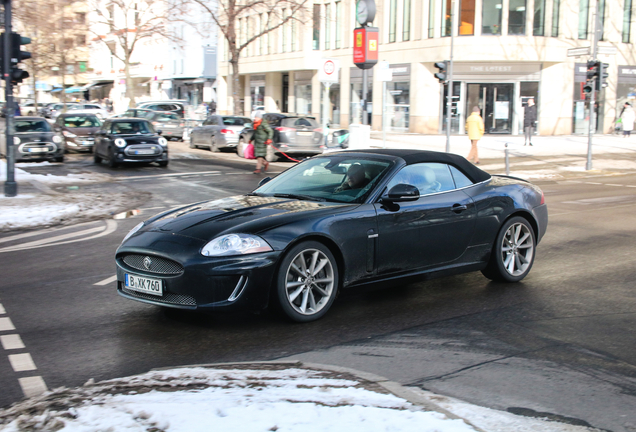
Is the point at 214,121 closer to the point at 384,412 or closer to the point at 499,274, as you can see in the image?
the point at 499,274

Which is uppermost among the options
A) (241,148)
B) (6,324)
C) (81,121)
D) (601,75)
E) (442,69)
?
(442,69)

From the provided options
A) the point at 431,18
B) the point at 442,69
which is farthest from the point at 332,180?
the point at 431,18

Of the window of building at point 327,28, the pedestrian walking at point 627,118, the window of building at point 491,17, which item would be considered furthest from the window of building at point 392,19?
the pedestrian walking at point 627,118

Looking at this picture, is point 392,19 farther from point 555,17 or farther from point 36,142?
point 36,142

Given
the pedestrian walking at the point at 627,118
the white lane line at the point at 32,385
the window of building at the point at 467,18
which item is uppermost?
the window of building at the point at 467,18

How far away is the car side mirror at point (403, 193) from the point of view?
6129 mm

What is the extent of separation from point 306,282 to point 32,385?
214 cm

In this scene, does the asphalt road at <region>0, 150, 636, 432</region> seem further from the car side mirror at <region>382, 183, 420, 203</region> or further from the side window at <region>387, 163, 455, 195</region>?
the side window at <region>387, 163, 455, 195</region>

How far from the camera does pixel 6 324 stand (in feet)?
19.1

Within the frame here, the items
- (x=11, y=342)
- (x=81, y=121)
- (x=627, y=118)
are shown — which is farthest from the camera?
(x=627, y=118)

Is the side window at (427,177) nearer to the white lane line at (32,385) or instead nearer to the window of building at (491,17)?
the white lane line at (32,385)

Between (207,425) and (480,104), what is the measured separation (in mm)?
36791

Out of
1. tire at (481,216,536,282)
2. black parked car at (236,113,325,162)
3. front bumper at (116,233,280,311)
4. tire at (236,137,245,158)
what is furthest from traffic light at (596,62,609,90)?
front bumper at (116,233,280,311)

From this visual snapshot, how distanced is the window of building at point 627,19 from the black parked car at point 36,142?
32.2 m
